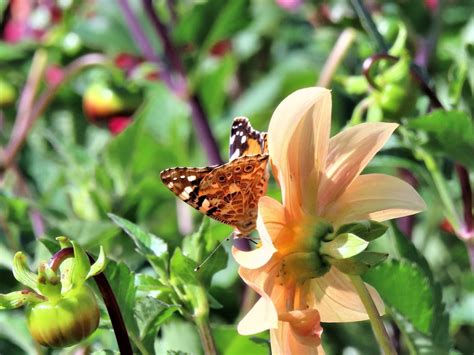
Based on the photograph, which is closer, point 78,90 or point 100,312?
point 100,312

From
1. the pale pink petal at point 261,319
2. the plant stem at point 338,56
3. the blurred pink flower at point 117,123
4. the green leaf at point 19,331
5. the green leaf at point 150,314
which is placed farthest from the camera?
the blurred pink flower at point 117,123

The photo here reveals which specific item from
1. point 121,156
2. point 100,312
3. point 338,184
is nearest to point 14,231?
point 121,156

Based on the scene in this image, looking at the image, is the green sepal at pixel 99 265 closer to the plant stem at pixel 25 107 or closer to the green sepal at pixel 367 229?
the green sepal at pixel 367 229

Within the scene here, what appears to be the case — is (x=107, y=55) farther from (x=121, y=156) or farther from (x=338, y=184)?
(x=338, y=184)

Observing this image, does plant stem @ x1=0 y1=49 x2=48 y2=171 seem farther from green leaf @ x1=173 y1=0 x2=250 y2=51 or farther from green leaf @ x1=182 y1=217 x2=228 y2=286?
green leaf @ x1=182 y1=217 x2=228 y2=286

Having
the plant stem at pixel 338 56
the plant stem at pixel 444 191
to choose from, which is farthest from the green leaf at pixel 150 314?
the plant stem at pixel 338 56
